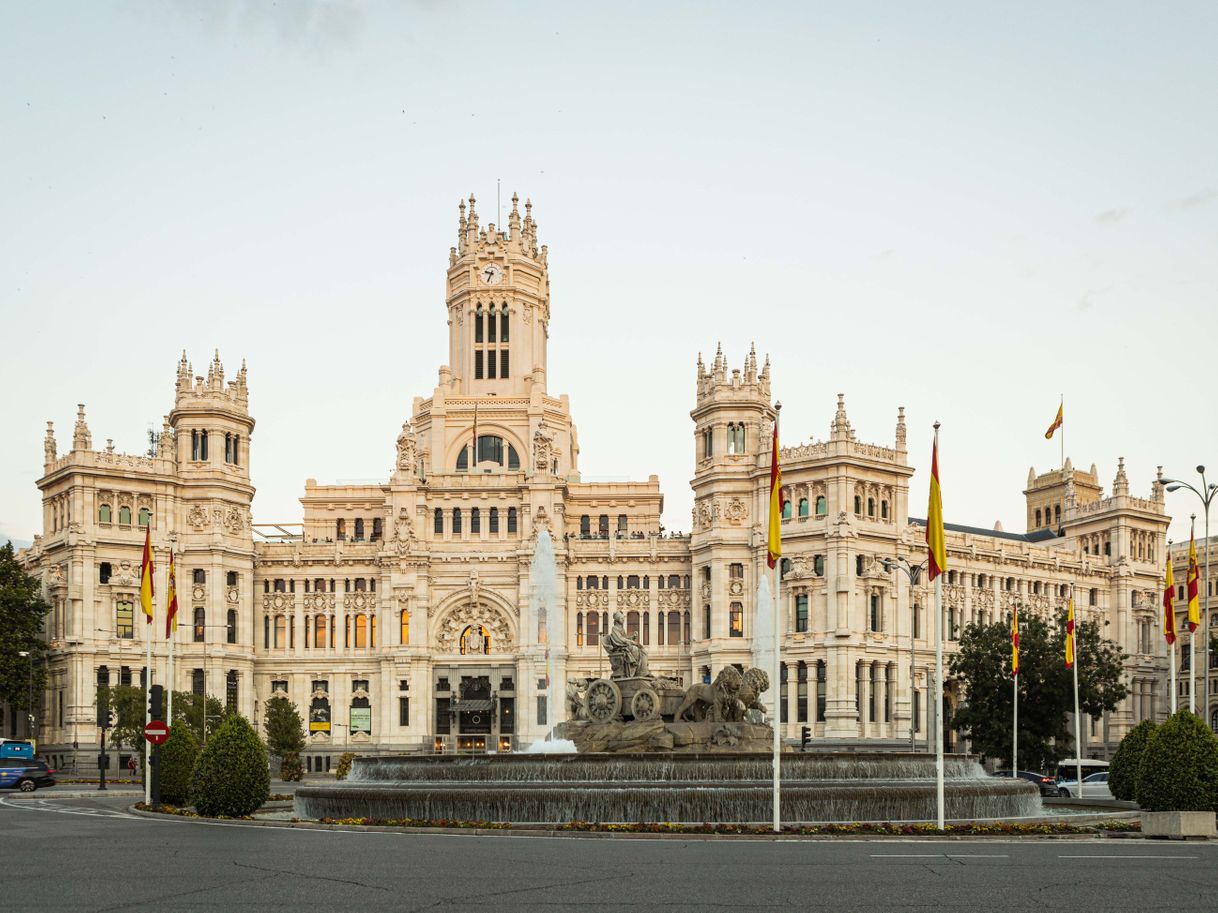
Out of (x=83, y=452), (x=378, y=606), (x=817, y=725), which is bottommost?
(x=817, y=725)

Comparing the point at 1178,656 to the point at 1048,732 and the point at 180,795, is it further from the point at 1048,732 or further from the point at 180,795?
the point at 180,795

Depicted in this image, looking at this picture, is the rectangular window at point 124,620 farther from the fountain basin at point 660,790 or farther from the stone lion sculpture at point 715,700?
the stone lion sculpture at point 715,700

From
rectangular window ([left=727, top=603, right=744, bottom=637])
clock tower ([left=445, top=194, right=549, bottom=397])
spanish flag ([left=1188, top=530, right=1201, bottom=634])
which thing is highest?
clock tower ([left=445, top=194, right=549, bottom=397])

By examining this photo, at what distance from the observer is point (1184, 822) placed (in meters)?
39.3

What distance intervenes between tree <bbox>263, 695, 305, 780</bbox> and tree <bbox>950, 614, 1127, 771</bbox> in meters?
39.3

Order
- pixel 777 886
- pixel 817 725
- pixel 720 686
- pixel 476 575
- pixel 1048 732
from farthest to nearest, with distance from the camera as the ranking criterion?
1. pixel 476 575
2. pixel 817 725
3. pixel 1048 732
4. pixel 720 686
5. pixel 777 886

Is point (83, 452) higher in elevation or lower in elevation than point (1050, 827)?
higher

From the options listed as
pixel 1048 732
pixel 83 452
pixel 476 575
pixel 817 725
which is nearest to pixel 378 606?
pixel 476 575

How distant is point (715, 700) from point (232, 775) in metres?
18.7

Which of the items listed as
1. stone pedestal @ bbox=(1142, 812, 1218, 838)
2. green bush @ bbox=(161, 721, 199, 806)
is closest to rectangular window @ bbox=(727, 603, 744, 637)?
green bush @ bbox=(161, 721, 199, 806)

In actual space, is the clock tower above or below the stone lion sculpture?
above

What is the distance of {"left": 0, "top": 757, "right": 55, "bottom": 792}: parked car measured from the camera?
7388 centimetres

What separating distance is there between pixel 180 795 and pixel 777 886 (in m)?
30.0

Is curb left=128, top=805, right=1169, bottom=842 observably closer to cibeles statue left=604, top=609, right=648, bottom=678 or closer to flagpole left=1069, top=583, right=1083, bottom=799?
cibeles statue left=604, top=609, right=648, bottom=678
